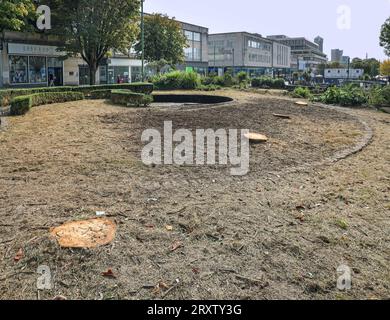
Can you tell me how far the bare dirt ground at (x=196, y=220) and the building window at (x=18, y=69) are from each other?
89.1 ft

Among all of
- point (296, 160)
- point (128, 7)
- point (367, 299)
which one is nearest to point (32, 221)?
point (367, 299)

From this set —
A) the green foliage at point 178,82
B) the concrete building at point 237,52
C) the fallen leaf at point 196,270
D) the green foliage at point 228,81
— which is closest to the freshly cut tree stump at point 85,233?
the fallen leaf at point 196,270

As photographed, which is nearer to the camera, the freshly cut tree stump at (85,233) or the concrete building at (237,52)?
the freshly cut tree stump at (85,233)

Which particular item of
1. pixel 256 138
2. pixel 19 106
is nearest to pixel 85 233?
pixel 256 138

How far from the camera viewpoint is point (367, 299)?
3.89 metres

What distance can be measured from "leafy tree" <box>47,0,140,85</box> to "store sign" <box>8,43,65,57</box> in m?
2.21

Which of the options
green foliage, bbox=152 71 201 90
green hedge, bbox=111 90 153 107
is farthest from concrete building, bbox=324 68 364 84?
green hedge, bbox=111 90 153 107

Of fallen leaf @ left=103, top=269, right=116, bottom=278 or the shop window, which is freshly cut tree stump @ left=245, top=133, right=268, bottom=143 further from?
the shop window

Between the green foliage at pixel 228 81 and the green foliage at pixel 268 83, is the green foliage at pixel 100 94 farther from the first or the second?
the green foliage at pixel 268 83

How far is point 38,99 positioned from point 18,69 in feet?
61.9

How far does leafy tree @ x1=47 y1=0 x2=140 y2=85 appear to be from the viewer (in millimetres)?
33375

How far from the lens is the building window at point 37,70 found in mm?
37156

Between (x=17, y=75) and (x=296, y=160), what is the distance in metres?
32.5
